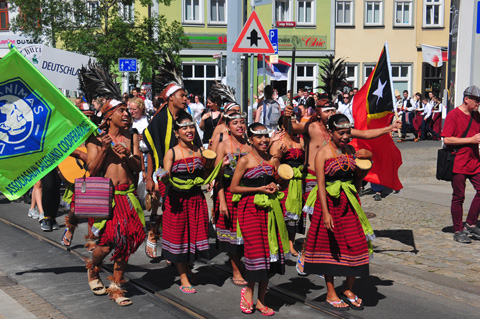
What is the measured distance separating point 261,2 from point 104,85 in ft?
12.9

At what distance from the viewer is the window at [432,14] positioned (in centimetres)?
3834

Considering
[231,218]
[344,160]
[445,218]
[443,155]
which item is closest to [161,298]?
[231,218]

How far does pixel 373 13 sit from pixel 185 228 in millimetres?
33310

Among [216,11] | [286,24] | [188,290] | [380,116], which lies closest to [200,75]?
[216,11]

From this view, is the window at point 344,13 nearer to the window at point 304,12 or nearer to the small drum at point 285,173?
the window at point 304,12

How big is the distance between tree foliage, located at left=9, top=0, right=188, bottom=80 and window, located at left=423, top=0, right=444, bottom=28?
15.4 m

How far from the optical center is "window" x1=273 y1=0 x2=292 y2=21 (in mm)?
38688

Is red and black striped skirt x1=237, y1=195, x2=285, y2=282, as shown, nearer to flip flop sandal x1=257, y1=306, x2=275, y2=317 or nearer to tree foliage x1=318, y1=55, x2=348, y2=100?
flip flop sandal x1=257, y1=306, x2=275, y2=317

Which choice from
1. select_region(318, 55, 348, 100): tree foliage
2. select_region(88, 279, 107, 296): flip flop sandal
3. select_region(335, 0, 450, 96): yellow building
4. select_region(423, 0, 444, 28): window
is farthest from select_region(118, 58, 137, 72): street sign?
select_region(423, 0, 444, 28): window

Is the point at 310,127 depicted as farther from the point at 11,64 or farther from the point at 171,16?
the point at 171,16

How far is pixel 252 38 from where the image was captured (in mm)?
Answer: 11227

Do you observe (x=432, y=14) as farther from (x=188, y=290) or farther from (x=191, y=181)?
(x=188, y=290)

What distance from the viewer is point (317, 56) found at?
127 feet

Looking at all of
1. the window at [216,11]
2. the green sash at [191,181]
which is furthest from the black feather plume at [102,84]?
the window at [216,11]
